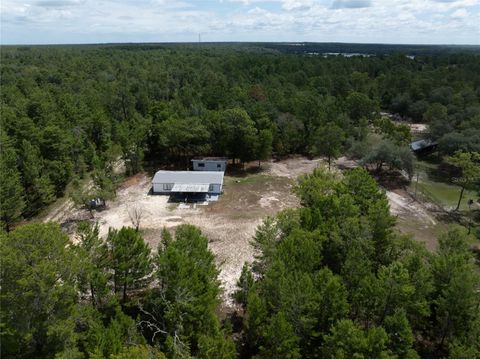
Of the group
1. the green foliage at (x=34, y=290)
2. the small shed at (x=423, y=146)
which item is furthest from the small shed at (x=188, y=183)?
the small shed at (x=423, y=146)

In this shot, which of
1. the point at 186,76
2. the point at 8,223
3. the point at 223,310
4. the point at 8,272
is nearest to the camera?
the point at 8,272

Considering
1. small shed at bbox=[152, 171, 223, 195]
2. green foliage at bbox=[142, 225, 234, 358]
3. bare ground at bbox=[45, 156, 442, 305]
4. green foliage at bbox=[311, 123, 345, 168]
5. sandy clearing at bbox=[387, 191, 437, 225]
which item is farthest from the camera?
green foliage at bbox=[311, 123, 345, 168]

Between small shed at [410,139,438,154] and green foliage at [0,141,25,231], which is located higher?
green foliage at [0,141,25,231]

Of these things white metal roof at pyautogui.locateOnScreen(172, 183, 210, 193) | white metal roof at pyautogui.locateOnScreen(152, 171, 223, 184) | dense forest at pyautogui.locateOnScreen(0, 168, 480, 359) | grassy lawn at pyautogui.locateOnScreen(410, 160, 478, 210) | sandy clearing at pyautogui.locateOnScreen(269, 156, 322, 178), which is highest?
dense forest at pyautogui.locateOnScreen(0, 168, 480, 359)

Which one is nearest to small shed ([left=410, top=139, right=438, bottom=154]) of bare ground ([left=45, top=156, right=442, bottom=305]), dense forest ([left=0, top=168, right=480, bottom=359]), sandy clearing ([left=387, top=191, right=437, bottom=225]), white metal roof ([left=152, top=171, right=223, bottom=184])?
bare ground ([left=45, top=156, right=442, bottom=305])

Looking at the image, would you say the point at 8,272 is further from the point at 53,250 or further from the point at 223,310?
the point at 223,310

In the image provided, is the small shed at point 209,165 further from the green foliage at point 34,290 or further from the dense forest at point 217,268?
the green foliage at point 34,290

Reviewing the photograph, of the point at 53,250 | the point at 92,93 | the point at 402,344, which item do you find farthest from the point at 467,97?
the point at 53,250

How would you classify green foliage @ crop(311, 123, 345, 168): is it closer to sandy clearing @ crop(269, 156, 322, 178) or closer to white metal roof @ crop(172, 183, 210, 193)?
sandy clearing @ crop(269, 156, 322, 178)

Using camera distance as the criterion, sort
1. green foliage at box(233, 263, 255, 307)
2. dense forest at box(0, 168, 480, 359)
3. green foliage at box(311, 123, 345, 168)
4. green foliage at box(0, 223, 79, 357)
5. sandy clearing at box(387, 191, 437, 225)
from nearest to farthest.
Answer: green foliage at box(0, 223, 79, 357) < dense forest at box(0, 168, 480, 359) < green foliage at box(233, 263, 255, 307) < sandy clearing at box(387, 191, 437, 225) < green foliage at box(311, 123, 345, 168)

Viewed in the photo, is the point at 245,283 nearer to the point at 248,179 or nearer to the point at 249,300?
the point at 249,300
